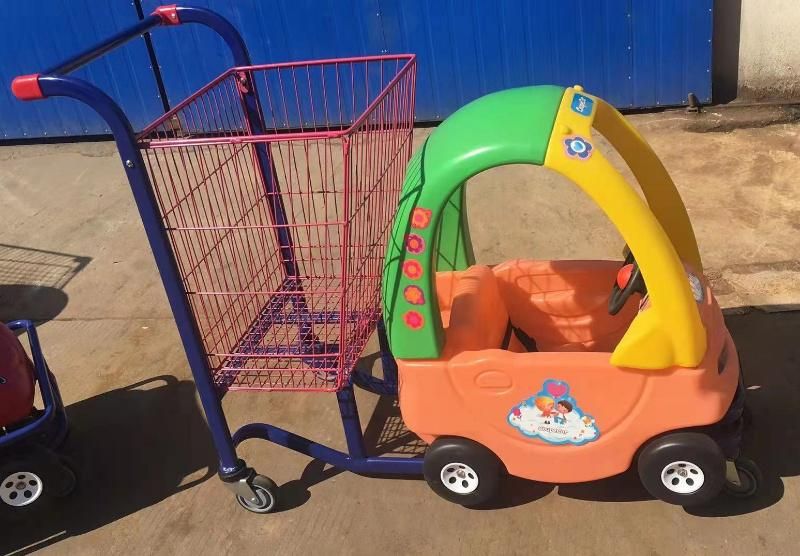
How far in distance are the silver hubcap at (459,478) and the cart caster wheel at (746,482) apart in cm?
80

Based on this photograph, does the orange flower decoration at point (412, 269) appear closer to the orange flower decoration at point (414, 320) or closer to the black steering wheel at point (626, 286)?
the orange flower decoration at point (414, 320)

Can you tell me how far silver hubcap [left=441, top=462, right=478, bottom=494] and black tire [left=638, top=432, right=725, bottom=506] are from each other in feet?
1.71

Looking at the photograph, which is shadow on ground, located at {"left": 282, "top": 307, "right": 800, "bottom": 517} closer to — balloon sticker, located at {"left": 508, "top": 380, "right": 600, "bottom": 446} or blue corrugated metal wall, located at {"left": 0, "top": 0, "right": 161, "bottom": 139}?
balloon sticker, located at {"left": 508, "top": 380, "right": 600, "bottom": 446}

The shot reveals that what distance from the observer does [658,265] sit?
2.11 metres

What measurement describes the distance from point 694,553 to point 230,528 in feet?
4.99

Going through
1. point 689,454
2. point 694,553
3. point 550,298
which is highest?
point 550,298

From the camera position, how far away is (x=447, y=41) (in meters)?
5.88

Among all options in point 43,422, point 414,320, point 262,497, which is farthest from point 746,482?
point 43,422

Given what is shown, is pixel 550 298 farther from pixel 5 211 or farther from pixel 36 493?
pixel 5 211

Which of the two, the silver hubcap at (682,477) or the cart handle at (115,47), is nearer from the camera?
the cart handle at (115,47)

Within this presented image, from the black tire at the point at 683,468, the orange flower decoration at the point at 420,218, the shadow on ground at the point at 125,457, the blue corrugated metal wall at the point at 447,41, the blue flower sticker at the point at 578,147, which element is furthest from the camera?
the blue corrugated metal wall at the point at 447,41

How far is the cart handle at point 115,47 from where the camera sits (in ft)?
7.00

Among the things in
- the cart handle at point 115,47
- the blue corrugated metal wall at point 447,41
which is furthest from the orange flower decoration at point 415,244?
the blue corrugated metal wall at point 447,41

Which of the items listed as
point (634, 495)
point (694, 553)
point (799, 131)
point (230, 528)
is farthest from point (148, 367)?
point (799, 131)
